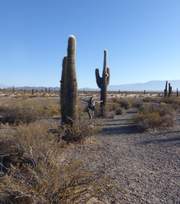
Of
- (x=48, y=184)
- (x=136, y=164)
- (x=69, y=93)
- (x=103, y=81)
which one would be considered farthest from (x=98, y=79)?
(x=48, y=184)

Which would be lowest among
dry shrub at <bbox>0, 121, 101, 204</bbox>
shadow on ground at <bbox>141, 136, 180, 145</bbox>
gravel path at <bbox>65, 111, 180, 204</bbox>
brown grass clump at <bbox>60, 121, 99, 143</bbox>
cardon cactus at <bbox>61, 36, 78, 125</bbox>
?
gravel path at <bbox>65, 111, 180, 204</bbox>

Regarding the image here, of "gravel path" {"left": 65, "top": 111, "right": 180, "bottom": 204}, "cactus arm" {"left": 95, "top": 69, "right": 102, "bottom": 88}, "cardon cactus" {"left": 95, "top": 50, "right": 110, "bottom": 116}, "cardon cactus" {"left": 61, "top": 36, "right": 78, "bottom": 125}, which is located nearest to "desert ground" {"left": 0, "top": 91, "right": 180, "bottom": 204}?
"gravel path" {"left": 65, "top": 111, "right": 180, "bottom": 204}

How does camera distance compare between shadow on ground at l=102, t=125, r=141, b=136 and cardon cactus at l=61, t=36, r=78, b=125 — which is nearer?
cardon cactus at l=61, t=36, r=78, b=125

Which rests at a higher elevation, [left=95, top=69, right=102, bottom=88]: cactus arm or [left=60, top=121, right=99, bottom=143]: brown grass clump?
[left=95, top=69, right=102, bottom=88]: cactus arm

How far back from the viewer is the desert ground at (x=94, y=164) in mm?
6492

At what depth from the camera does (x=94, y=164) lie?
1133 centimetres

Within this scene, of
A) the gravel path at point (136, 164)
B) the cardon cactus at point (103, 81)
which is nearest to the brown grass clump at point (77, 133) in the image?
the gravel path at point (136, 164)

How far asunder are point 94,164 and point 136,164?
1277 mm

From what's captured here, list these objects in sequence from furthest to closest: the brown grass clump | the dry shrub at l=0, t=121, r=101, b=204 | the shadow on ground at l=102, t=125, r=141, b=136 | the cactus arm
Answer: the cactus arm, the shadow on ground at l=102, t=125, r=141, b=136, the brown grass clump, the dry shrub at l=0, t=121, r=101, b=204

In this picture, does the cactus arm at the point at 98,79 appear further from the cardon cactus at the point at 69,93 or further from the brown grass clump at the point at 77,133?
the brown grass clump at the point at 77,133

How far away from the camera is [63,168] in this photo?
6.84m

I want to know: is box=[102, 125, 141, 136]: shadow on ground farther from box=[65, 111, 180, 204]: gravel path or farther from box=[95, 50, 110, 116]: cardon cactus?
box=[95, 50, 110, 116]: cardon cactus

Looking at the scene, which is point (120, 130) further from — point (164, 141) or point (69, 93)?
point (69, 93)

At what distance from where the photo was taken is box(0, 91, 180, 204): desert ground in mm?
→ 6492
